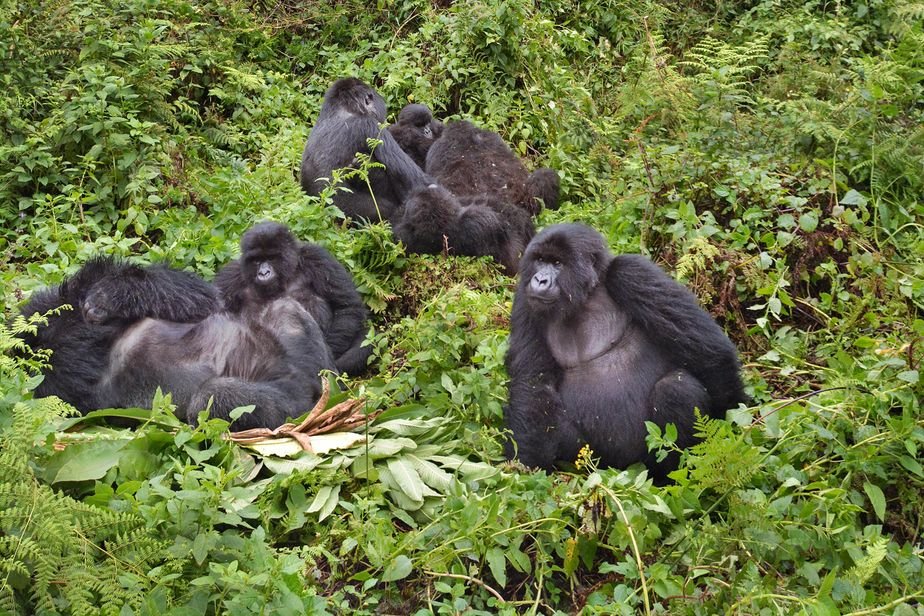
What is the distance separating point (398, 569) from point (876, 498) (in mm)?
1869

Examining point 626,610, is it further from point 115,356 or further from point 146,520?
point 115,356

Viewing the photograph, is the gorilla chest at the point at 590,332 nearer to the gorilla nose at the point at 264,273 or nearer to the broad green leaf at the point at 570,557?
the broad green leaf at the point at 570,557

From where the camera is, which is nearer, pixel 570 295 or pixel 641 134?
pixel 570 295

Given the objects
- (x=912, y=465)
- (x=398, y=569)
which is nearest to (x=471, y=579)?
(x=398, y=569)

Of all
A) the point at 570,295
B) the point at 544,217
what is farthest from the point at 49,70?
the point at 570,295

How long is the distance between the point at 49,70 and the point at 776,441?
257 inches

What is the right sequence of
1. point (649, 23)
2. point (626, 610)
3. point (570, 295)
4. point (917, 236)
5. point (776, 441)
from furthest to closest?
point (649, 23) < point (917, 236) < point (570, 295) < point (776, 441) < point (626, 610)

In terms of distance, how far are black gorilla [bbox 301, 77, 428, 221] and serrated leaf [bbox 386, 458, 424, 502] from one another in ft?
12.2

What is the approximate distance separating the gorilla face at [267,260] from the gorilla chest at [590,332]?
1.68 meters

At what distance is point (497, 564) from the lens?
353 cm

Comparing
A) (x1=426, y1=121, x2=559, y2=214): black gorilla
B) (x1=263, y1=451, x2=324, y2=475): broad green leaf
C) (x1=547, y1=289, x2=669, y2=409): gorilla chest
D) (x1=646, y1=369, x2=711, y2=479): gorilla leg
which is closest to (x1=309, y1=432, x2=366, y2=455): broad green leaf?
(x1=263, y1=451, x2=324, y2=475): broad green leaf

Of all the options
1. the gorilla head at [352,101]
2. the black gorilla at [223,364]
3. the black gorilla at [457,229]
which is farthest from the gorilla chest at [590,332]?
the gorilla head at [352,101]

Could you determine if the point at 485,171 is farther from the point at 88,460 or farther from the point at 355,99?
the point at 88,460

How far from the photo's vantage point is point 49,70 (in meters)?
8.05
